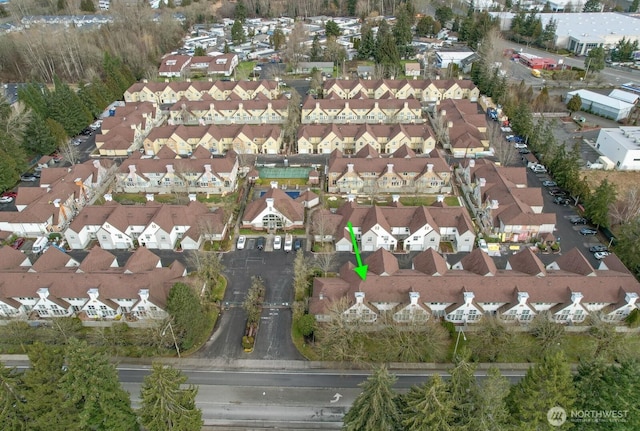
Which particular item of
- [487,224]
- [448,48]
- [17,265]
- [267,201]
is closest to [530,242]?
[487,224]

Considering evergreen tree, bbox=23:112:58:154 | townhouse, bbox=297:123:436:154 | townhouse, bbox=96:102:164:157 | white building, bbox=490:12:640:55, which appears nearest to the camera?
evergreen tree, bbox=23:112:58:154

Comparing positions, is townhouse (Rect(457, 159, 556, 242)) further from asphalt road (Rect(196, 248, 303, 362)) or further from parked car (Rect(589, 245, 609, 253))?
asphalt road (Rect(196, 248, 303, 362))

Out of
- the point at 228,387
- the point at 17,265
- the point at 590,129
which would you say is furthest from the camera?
the point at 590,129

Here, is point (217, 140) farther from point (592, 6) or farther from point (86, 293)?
point (592, 6)

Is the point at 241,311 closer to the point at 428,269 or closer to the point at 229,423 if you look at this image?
the point at 229,423

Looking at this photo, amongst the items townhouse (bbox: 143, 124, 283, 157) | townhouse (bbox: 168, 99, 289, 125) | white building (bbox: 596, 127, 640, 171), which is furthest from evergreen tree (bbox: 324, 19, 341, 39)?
white building (bbox: 596, 127, 640, 171)

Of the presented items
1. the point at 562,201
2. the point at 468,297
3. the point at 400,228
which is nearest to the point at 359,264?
the point at 400,228

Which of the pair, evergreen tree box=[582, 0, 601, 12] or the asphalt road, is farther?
evergreen tree box=[582, 0, 601, 12]
